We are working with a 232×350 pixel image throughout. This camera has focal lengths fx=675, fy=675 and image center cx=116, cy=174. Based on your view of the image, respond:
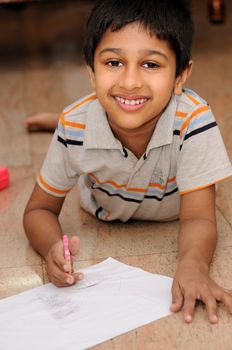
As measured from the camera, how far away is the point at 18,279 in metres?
1.14

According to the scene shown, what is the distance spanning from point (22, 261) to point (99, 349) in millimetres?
340

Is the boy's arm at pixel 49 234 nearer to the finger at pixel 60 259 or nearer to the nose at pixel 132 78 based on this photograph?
the finger at pixel 60 259

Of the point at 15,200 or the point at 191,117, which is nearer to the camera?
the point at 191,117

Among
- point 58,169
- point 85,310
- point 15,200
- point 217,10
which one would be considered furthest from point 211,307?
point 217,10

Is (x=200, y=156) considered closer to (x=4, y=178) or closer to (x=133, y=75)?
(x=133, y=75)

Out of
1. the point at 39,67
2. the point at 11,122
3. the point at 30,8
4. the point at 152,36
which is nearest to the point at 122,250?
the point at 152,36

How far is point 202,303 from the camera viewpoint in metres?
1.02

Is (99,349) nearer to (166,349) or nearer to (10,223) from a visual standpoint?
(166,349)

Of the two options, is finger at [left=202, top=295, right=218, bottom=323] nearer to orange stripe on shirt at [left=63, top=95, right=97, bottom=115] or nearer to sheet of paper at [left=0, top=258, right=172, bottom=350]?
sheet of paper at [left=0, top=258, right=172, bottom=350]

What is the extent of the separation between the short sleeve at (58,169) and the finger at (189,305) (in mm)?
364

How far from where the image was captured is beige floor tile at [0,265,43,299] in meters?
1.10

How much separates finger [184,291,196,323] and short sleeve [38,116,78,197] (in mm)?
364

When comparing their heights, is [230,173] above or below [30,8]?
above

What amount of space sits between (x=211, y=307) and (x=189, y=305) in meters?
0.03
